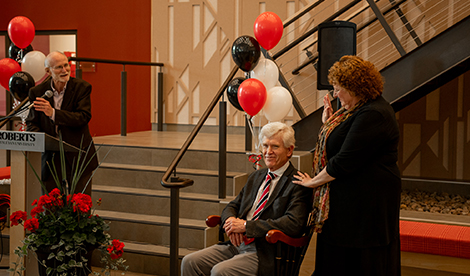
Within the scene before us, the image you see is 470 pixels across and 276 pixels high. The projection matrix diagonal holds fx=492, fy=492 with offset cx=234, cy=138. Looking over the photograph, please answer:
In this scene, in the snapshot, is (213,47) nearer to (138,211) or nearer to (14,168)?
(138,211)

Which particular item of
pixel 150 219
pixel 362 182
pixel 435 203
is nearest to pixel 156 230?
pixel 150 219

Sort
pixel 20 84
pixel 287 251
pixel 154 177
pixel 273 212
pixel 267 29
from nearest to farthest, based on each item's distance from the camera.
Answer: pixel 287 251 < pixel 273 212 < pixel 267 29 < pixel 20 84 < pixel 154 177

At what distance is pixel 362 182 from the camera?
2449mm

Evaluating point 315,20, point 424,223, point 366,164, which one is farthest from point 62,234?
point 315,20

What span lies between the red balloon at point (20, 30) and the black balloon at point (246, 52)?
2.26 metres

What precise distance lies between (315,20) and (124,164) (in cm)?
316

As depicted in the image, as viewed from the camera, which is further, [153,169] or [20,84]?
[153,169]

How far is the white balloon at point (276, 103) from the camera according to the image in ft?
13.1

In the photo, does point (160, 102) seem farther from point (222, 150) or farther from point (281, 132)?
point (281, 132)

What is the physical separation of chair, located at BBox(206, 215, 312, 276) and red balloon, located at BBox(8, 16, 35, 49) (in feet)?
11.7

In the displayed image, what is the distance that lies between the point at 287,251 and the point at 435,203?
323 centimetres

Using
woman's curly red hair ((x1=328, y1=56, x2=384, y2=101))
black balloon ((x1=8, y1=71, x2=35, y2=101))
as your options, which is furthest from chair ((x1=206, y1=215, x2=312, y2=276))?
black balloon ((x1=8, y1=71, x2=35, y2=101))

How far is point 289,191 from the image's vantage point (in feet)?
9.03

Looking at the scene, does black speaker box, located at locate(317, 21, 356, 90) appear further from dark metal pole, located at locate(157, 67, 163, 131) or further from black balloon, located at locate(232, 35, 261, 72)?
dark metal pole, located at locate(157, 67, 163, 131)
